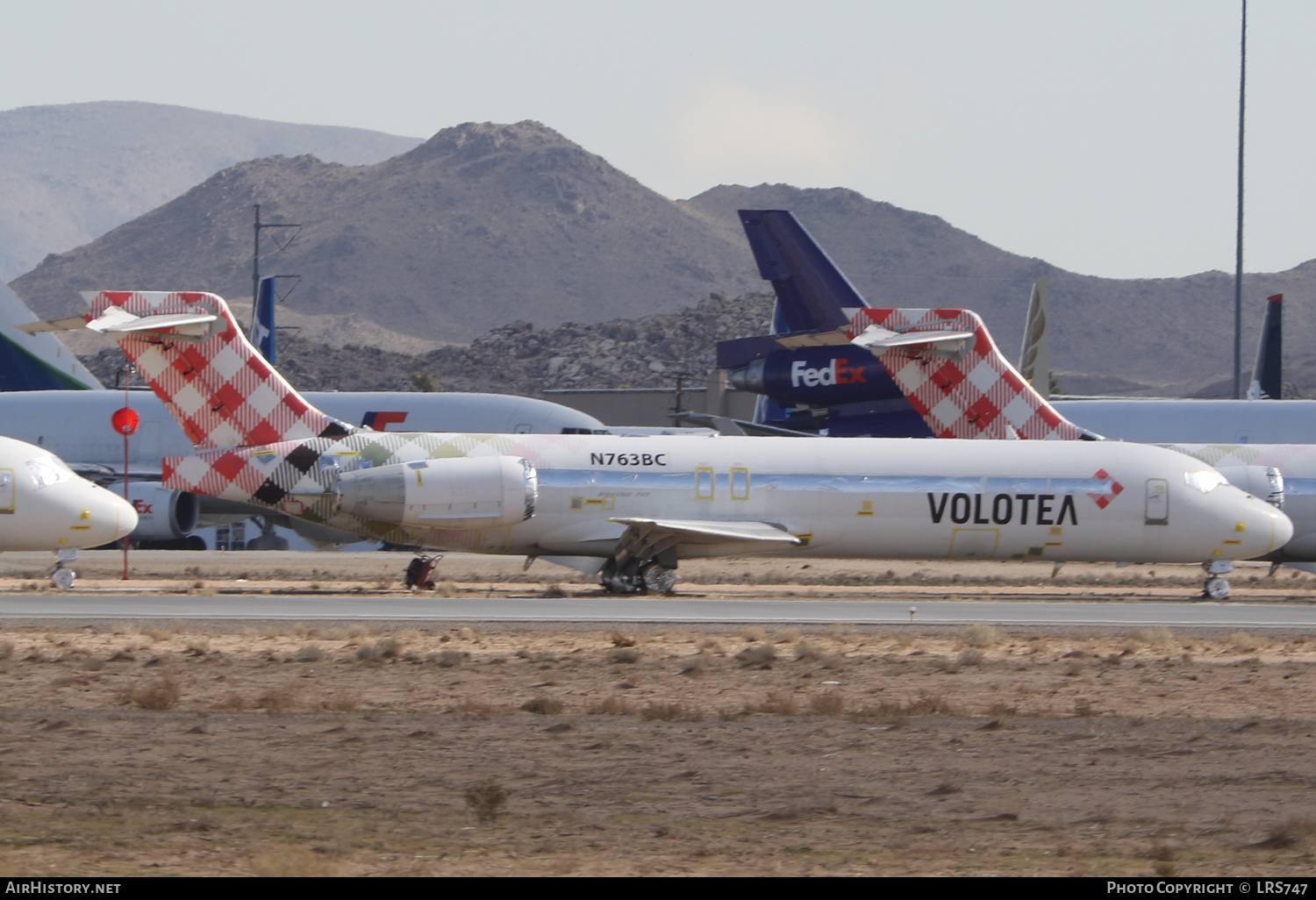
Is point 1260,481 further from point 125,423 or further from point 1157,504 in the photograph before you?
point 125,423

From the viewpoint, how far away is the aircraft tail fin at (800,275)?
3900 centimetres

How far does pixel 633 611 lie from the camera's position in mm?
24312

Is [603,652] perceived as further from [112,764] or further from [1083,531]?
[1083,531]

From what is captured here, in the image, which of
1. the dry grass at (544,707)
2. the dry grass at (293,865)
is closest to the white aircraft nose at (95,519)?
the dry grass at (544,707)

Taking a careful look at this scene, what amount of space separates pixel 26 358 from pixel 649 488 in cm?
3068

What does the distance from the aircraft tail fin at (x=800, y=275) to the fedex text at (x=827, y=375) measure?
1.33 metres

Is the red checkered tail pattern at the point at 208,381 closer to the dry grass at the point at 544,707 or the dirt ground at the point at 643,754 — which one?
the dirt ground at the point at 643,754

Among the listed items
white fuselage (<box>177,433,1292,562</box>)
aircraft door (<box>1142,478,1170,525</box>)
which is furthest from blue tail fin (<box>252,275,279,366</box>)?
aircraft door (<box>1142,478,1170,525</box>)

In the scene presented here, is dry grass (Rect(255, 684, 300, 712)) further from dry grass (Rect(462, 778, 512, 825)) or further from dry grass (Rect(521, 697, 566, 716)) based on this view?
dry grass (Rect(462, 778, 512, 825))

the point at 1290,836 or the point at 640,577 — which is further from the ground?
the point at 640,577

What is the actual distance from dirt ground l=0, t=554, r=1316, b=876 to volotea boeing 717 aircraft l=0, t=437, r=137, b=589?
6.97 m

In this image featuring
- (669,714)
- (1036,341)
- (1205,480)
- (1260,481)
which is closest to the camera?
(669,714)

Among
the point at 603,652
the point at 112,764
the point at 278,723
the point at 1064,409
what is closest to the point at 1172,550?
the point at 1064,409

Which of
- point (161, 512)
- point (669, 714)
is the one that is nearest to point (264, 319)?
point (161, 512)
